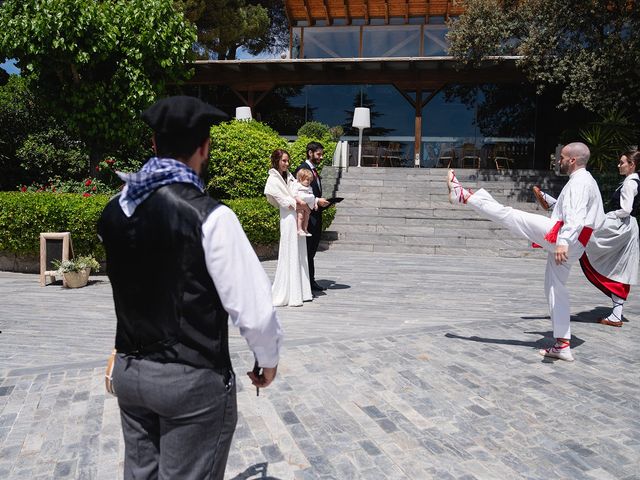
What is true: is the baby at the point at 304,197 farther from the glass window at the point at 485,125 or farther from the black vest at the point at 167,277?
the glass window at the point at 485,125

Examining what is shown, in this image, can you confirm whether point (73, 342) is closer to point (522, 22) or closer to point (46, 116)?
point (46, 116)

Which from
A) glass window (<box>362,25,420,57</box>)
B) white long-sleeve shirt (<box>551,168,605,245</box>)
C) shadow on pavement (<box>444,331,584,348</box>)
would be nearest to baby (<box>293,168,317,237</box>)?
shadow on pavement (<box>444,331,584,348</box>)

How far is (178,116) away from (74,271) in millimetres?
7352

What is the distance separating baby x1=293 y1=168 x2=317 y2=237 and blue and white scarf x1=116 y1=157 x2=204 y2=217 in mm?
5386

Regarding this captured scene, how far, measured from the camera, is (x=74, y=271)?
827 centimetres

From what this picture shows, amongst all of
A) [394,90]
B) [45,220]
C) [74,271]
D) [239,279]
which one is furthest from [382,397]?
[394,90]

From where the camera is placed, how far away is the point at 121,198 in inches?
68.9

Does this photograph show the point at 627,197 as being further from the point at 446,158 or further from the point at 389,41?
the point at 389,41

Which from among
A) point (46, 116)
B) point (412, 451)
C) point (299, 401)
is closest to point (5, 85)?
point (46, 116)

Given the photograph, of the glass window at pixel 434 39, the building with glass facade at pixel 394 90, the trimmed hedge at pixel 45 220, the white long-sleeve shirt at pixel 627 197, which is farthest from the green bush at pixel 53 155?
the glass window at pixel 434 39

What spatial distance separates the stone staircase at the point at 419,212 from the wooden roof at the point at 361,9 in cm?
846

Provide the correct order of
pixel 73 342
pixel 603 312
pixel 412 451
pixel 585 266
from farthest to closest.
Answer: pixel 603 312, pixel 585 266, pixel 73 342, pixel 412 451

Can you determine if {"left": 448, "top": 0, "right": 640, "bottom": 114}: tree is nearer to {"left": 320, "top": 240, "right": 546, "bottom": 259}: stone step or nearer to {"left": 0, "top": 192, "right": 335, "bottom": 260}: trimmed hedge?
{"left": 320, "top": 240, "right": 546, "bottom": 259}: stone step

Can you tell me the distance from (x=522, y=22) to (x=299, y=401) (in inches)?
547
